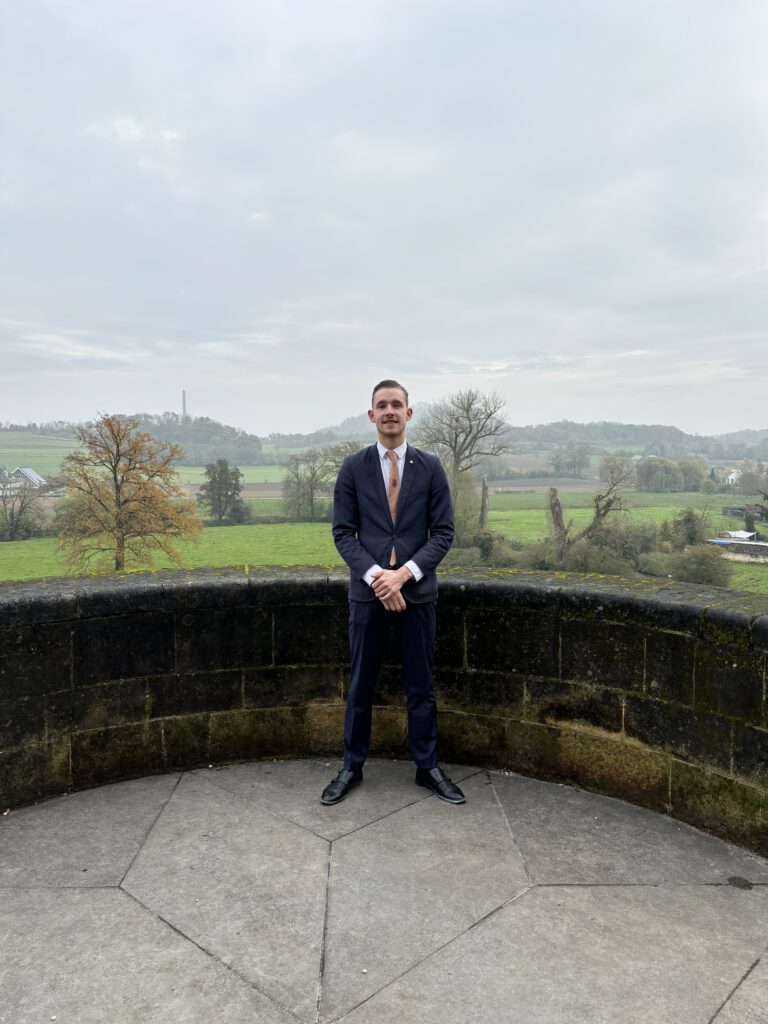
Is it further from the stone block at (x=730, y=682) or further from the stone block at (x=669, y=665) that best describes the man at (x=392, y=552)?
the stone block at (x=730, y=682)

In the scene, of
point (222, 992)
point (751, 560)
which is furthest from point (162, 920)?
point (751, 560)

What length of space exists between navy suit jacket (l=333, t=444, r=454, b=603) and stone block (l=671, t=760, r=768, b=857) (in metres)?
1.25

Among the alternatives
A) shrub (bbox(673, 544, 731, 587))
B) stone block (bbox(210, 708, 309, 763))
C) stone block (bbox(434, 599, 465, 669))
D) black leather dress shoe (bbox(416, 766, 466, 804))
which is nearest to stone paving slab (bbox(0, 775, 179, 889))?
stone block (bbox(210, 708, 309, 763))

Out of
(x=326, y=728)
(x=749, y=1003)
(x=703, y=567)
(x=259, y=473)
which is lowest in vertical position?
(x=703, y=567)

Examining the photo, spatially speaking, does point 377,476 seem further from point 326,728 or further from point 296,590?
point 326,728

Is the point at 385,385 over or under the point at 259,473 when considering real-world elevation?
under

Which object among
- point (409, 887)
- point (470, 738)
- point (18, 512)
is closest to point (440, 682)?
point (470, 738)

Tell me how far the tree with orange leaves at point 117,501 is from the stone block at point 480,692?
46.2 m

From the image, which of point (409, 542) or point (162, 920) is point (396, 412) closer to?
point (409, 542)

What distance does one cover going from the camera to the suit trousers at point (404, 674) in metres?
3.07

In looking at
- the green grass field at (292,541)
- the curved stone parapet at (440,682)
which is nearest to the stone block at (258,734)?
the curved stone parapet at (440,682)

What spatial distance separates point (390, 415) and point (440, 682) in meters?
1.30

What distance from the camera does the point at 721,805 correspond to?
2.78 metres

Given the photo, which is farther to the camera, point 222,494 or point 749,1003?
point 222,494
